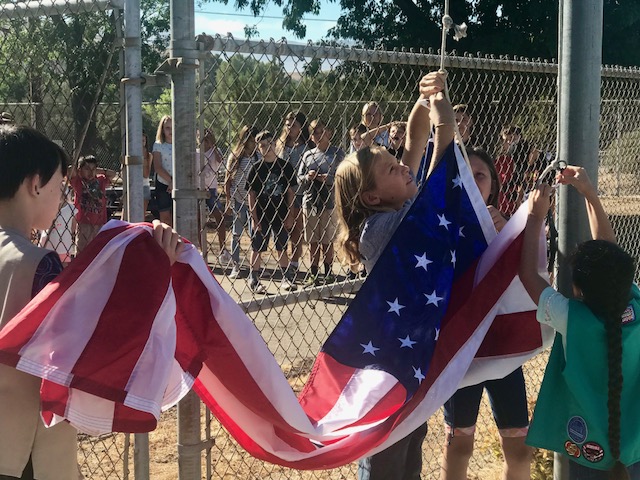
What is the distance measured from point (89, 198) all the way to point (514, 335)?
2.21 m

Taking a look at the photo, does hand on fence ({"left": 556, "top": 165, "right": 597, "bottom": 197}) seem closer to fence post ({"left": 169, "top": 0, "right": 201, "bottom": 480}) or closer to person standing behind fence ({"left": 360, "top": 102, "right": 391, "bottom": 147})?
fence post ({"left": 169, "top": 0, "right": 201, "bottom": 480})

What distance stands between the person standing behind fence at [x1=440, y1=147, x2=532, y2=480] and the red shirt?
1.87 metres

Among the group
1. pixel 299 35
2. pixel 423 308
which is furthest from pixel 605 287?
pixel 299 35

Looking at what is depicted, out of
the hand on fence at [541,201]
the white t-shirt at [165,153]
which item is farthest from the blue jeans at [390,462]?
the white t-shirt at [165,153]

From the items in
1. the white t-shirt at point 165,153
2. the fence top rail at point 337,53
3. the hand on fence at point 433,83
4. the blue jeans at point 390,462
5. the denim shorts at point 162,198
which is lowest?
the blue jeans at point 390,462

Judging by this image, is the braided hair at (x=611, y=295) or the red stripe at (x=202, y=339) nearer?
the red stripe at (x=202, y=339)

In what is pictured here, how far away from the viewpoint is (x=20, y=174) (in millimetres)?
2174

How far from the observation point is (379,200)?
10.3 ft

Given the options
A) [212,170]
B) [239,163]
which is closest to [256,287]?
[239,163]

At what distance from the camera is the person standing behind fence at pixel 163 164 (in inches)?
269

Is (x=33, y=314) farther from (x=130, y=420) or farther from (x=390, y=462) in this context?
(x=390, y=462)

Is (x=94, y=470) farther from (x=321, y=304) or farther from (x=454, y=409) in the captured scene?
(x=321, y=304)

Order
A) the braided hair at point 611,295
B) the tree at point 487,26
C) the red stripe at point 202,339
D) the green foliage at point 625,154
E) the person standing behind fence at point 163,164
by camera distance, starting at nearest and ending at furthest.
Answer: the red stripe at point 202,339, the braided hair at point 611,295, the person standing behind fence at point 163,164, the green foliage at point 625,154, the tree at point 487,26

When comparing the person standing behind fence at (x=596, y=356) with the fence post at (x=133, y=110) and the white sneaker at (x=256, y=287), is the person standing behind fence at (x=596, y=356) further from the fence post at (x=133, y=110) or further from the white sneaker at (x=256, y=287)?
the white sneaker at (x=256, y=287)
